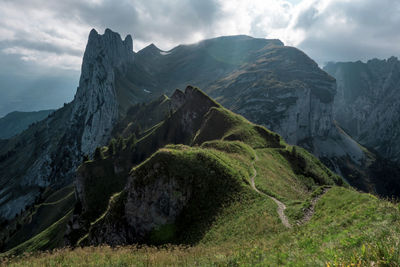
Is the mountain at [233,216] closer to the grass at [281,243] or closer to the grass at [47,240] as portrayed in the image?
the grass at [281,243]

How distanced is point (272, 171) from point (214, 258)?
105 ft

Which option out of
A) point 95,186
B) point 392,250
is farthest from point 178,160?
point 95,186

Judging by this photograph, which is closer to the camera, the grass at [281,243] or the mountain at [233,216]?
the grass at [281,243]

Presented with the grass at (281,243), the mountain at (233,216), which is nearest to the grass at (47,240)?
the mountain at (233,216)

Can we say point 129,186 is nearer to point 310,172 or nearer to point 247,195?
point 247,195

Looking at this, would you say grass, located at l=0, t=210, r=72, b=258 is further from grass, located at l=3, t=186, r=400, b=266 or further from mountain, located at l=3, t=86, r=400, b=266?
grass, located at l=3, t=186, r=400, b=266

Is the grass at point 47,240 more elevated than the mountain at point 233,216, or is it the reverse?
the mountain at point 233,216

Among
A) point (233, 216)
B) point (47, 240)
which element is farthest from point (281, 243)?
point (47, 240)

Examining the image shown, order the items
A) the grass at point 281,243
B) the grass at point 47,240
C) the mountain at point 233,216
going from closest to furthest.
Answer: the grass at point 281,243
the mountain at point 233,216
the grass at point 47,240

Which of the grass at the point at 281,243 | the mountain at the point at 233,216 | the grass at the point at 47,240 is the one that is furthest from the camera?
the grass at the point at 47,240

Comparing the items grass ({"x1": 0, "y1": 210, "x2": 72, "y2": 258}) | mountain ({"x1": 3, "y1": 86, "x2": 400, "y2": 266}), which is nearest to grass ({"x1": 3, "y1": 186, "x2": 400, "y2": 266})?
mountain ({"x1": 3, "y1": 86, "x2": 400, "y2": 266})

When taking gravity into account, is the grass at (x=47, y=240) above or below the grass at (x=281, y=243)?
below

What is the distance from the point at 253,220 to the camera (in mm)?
21672

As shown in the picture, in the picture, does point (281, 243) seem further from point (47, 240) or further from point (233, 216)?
point (47, 240)
